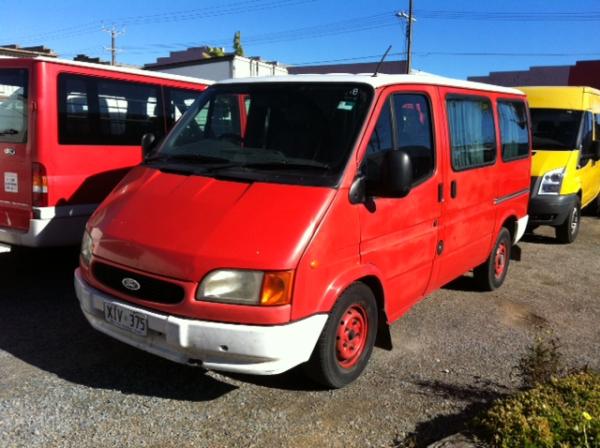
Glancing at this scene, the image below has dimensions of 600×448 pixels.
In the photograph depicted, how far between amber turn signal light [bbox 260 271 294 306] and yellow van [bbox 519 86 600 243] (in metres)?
6.35

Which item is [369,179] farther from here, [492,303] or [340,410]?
[492,303]

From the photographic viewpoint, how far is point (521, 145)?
6410mm

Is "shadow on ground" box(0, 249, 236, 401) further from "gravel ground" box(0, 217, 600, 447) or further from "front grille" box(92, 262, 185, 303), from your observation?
"front grille" box(92, 262, 185, 303)

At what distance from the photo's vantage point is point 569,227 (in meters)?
8.73

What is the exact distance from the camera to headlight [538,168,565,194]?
8.41 m

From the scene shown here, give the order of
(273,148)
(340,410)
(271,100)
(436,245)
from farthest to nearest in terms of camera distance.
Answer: (436,245)
(271,100)
(273,148)
(340,410)

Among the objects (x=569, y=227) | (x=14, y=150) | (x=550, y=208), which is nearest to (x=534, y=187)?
(x=550, y=208)

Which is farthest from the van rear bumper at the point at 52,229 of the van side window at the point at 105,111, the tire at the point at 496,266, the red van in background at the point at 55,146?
the tire at the point at 496,266

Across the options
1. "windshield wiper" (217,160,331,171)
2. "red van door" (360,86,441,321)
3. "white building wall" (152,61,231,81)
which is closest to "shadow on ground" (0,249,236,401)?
"red van door" (360,86,441,321)

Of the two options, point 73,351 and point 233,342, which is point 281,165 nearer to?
point 233,342

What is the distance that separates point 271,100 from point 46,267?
3.64m

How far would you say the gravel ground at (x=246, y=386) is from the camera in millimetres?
3270

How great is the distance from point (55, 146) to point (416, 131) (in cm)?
330

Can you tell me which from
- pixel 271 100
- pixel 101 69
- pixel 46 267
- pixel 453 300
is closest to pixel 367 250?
pixel 271 100
